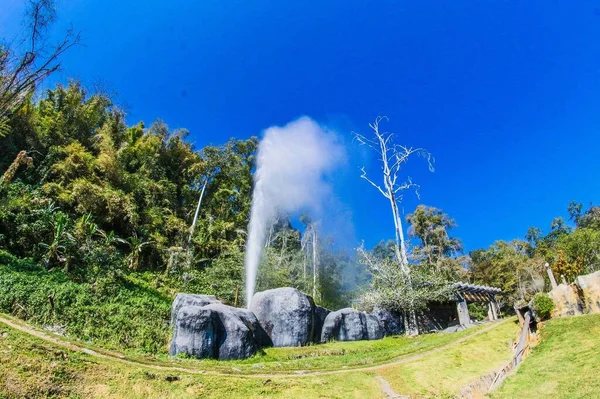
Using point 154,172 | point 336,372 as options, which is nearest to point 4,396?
point 336,372

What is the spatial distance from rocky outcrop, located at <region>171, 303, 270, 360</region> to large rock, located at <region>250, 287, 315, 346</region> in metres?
3.21

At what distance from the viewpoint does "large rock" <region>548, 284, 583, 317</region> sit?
14195mm

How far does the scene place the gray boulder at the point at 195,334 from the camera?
1273 centimetres

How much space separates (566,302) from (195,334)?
15136mm

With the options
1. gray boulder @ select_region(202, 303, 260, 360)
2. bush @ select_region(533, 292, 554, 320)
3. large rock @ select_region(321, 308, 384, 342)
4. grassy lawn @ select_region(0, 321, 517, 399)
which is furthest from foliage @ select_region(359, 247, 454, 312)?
gray boulder @ select_region(202, 303, 260, 360)

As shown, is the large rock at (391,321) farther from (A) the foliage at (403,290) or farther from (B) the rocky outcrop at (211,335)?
(B) the rocky outcrop at (211,335)

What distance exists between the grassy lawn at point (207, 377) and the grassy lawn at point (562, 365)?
4.57 ft

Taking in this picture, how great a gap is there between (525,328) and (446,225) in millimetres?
31388

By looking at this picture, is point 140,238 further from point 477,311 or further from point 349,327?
point 477,311

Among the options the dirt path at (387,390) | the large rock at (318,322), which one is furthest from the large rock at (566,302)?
the large rock at (318,322)

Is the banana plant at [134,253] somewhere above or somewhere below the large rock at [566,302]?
above

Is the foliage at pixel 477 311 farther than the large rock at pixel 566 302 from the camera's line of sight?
Yes

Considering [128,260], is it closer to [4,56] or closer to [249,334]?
[249,334]

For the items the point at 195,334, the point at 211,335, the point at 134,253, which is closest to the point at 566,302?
the point at 211,335
